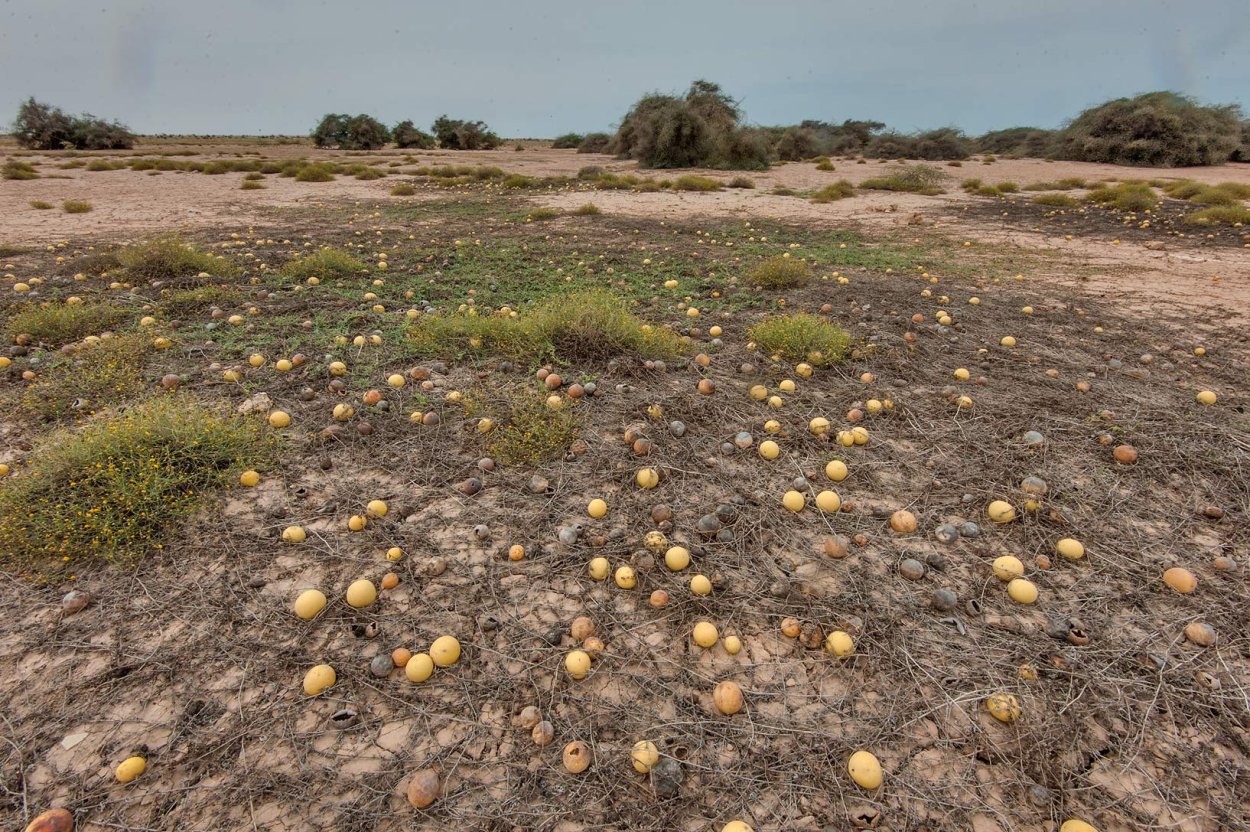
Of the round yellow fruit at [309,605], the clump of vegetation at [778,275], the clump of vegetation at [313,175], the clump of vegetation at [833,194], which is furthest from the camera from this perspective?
the clump of vegetation at [313,175]

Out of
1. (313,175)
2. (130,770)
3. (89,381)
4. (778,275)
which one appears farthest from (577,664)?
(313,175)

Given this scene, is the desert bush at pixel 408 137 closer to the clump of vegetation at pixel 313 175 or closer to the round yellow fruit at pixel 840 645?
the clump of vegetation at pixel 313 175

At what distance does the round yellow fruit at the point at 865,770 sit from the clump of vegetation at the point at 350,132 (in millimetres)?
53664

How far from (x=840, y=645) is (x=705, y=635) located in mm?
579

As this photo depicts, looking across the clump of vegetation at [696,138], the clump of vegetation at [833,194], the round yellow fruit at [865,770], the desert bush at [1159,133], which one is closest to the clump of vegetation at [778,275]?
the round yellow fruit at [865,770]

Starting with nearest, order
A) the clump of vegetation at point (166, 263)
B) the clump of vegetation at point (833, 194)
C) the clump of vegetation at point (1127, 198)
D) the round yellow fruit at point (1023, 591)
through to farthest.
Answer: the round yellow fruit at point (1023, 591) → the clump of vegetation at point (166, 263) → the clump of vegetation at point (1127, 198) → the clump of vegetation at point (833, 194)

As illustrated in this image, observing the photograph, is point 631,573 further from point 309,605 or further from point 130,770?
point 130,770

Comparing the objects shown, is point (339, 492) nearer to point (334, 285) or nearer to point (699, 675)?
point (699, 675)

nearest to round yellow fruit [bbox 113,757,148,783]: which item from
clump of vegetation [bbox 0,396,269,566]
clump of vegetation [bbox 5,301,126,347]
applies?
clump of vegetation [bbox 0,396,269,566]

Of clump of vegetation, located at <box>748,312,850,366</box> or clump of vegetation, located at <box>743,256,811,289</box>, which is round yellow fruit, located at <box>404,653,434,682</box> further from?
clump of vegetation, located at <box>743,256,811,289</box>

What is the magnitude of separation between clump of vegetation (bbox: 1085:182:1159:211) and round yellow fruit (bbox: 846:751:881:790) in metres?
18.1

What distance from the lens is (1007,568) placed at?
275 centimetres

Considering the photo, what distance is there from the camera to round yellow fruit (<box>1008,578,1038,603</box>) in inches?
103

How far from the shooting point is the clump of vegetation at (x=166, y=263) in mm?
7062
